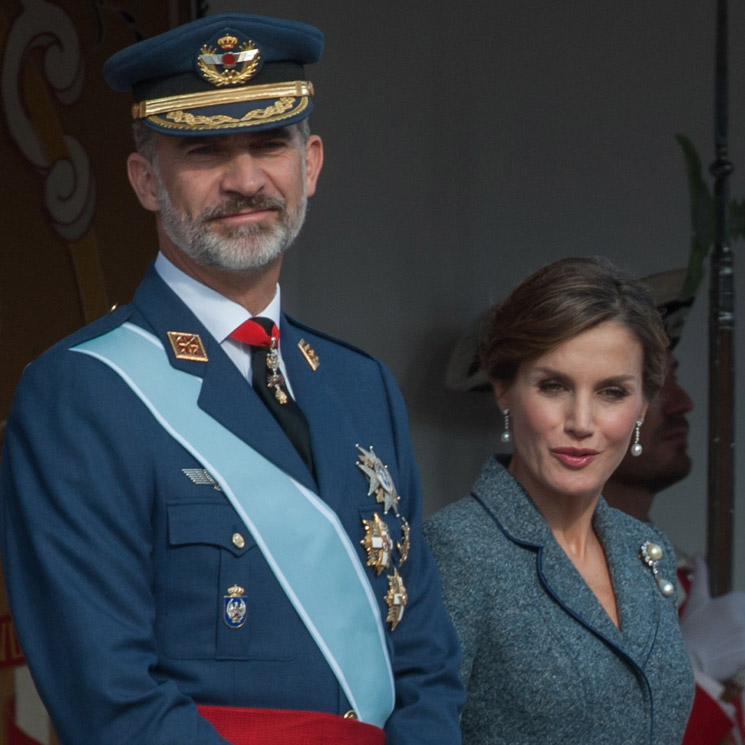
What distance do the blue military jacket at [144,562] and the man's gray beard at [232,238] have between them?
9 cm

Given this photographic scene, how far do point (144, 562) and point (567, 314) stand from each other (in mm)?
811

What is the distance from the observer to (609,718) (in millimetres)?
2053

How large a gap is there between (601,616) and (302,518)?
0.60 meters

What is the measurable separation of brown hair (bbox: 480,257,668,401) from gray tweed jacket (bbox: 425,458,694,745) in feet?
0.60

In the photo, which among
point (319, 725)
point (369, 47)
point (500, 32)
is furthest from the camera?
point (500, 32)

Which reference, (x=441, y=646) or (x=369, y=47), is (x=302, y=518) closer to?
(x=441, y=646)

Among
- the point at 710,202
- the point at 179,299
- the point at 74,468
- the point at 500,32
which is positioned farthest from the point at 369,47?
the point at 74,468

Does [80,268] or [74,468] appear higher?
[74,468]

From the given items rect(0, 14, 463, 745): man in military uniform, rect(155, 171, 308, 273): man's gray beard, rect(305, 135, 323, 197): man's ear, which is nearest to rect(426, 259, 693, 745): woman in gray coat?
rect(0, 14, 463, 745): man in military uniform

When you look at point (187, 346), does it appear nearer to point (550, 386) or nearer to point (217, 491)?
point (217, 491)

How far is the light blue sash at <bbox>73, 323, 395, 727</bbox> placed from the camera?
1660 mm

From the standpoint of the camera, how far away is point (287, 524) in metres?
1.68

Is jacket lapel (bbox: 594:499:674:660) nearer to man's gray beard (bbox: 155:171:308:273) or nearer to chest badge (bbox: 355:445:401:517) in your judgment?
chest badge (bbox: 355:445:401:517)

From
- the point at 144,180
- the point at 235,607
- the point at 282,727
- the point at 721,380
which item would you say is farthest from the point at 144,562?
the point at 721,380
